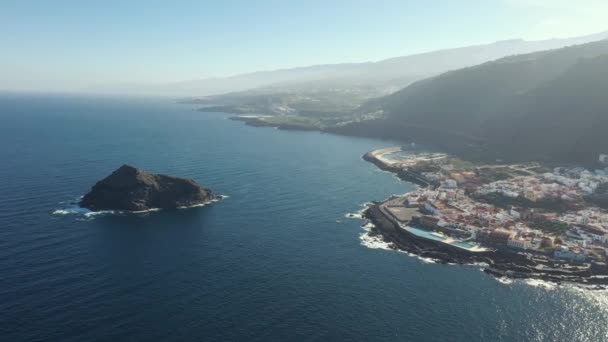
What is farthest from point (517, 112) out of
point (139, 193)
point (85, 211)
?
point (85, 211)

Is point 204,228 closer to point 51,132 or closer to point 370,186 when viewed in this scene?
point 370,186

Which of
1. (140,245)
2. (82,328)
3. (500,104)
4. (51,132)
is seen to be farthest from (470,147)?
(51,132)

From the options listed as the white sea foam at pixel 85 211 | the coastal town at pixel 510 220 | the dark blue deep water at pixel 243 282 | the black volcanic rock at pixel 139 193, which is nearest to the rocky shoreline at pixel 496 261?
the coastal town at pixel 510 220

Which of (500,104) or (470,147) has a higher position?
(500,104)

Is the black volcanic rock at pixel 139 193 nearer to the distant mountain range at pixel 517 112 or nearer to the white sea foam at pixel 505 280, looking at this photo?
the white sea foam at pixel 505 280

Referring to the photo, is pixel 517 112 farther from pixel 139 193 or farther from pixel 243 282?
pixel 243 282

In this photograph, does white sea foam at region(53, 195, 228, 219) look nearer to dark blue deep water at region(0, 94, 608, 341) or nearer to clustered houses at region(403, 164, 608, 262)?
dark blue deep water at region(0, 94, 608, 341)
